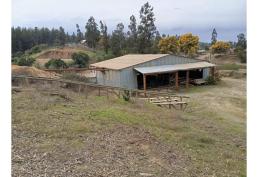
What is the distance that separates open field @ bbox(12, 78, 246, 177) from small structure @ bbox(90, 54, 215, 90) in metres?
11.2

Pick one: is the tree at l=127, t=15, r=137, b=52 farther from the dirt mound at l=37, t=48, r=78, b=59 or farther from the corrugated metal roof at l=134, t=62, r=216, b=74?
the corrugated metal roof at l=134, t=62, r=216, b=74

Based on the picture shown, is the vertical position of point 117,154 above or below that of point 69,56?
below

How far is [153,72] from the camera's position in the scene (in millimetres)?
19641

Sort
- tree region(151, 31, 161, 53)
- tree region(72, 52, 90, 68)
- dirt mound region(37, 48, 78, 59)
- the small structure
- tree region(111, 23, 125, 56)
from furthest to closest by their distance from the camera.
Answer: dirt mound region(37, 48, 78, 59) → tree region(111, 23, 125, 56) → tree region(151, 31, 161, 53) → tree region(72, 52, 90, 68) → the small structure

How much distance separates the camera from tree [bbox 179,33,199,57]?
114 feet

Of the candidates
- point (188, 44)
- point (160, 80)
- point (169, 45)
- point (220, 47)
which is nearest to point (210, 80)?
point (160, 80)

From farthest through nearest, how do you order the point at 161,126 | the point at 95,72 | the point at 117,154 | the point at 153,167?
the point at 95,72 < the point at 161,126 < the point at 117,154 < the point at 153,167

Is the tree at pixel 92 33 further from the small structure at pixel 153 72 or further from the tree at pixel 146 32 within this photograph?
the small structure at pixel 153 72

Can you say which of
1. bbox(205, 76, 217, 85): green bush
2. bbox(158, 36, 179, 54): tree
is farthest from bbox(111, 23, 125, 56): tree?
bbox(205, 76, 217, 85): green bush

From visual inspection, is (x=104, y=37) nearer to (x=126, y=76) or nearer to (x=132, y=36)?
(x=132, y=36)
